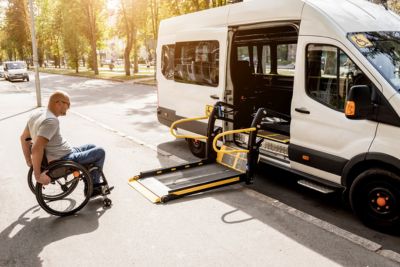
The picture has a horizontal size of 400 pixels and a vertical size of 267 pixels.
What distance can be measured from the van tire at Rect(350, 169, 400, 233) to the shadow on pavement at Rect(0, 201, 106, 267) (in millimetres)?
3201

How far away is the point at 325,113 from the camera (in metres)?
4.82

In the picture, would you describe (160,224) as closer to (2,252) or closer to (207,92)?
(2,252)

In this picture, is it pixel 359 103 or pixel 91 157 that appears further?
pixel 91 157

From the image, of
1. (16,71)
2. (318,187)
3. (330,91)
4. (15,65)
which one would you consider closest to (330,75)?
(330,91)

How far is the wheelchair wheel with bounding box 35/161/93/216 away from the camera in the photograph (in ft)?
15.6

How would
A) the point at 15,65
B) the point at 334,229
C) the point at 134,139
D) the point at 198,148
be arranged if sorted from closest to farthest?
the point at 334,229 < the point at 198,148 < the point at 134,139 < the point at 15,65

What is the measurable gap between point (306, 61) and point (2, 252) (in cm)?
436

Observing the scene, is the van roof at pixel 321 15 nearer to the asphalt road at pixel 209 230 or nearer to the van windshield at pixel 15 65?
the asphalt road at pixel 209 230

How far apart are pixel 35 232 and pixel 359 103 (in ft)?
13.2

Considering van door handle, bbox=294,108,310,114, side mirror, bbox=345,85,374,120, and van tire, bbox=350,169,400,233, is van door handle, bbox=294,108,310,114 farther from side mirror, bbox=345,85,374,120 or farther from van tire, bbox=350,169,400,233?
van tire, bbox=350,169,400,233

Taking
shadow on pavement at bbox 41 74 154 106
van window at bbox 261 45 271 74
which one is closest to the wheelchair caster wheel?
van window at bbox 261 45 271 74

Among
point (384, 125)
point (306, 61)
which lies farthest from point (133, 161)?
point (384, 125)

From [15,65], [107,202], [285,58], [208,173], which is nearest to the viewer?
[107,202]

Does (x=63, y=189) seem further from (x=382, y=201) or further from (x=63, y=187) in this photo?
(x=382, y=201)
